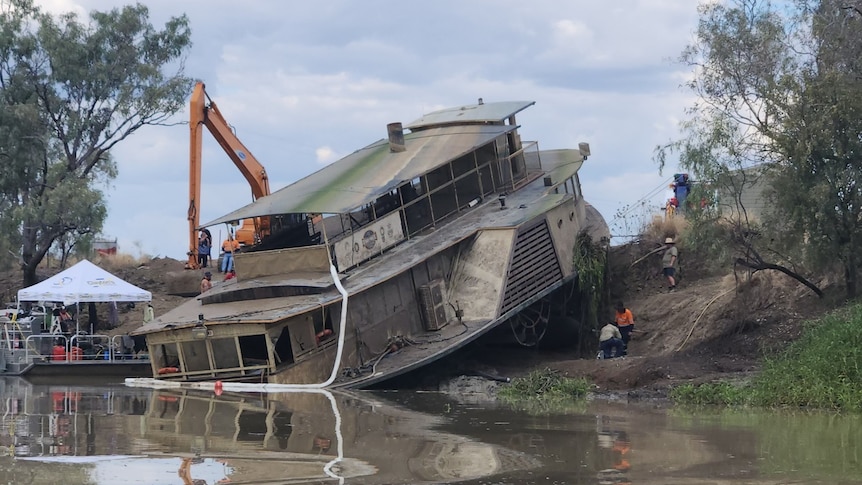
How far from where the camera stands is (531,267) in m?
25.6

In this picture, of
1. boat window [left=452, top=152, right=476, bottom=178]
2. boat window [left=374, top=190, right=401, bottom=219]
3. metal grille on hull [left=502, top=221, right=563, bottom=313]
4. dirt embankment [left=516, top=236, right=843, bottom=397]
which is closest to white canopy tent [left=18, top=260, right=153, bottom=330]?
boat window [left=374, top=190, right=401, bottom=219]

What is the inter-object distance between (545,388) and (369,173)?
663 cm

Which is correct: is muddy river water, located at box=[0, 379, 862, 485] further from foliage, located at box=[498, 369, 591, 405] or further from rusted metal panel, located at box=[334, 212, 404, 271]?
rusted metal panel, located at box=[334, 212, 404, 271]

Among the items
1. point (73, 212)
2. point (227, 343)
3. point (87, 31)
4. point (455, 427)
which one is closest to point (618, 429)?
point (455, 427)

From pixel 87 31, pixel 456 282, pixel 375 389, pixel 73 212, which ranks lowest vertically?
pixel 375 389

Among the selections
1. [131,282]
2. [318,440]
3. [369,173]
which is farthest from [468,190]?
[131,282]

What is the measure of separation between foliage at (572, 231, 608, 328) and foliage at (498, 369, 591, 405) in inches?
173

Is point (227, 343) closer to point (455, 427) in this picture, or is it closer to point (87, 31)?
point (455, 427)

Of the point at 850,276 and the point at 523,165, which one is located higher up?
the point at 523,165

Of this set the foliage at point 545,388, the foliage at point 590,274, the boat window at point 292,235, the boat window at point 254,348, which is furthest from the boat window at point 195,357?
the foliage at point 590,274

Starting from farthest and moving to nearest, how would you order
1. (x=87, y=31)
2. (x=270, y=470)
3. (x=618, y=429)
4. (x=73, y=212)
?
(x=87, y=31), (x=73, y=212), (x=618, y=429), (x=270, y=470)

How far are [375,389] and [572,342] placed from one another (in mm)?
6198

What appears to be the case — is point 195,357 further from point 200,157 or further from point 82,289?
point 200,157

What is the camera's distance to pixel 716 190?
2450cm
